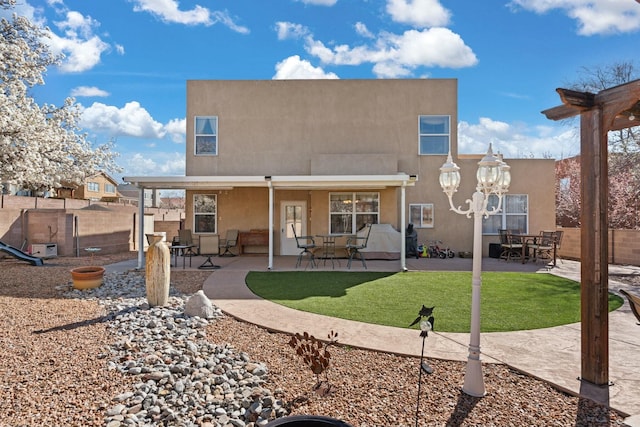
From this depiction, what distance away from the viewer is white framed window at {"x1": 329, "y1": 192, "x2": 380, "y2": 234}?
13.7 metres

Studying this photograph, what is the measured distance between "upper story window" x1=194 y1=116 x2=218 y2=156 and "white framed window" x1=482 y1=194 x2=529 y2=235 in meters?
10.9

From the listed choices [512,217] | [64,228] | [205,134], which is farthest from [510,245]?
[64,228]

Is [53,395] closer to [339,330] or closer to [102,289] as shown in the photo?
[339,330]

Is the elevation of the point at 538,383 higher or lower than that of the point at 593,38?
lower

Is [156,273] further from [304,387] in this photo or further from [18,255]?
[18,255]

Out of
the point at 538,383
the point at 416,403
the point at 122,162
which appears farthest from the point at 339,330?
the point at 122,162

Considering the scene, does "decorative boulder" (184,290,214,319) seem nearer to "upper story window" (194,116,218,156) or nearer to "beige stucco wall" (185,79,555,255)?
"beige stucco wall" (185,79,555,255)

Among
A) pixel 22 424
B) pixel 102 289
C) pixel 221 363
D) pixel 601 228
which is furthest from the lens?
pixel 102 289

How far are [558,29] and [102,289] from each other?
48.2 feet

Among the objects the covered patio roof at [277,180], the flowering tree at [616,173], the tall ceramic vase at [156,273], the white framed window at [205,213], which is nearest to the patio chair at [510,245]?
the flowering tree at [616,173]

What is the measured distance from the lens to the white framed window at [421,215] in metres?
14.0

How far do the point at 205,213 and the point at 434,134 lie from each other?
942 cm

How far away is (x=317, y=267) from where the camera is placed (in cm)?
1104

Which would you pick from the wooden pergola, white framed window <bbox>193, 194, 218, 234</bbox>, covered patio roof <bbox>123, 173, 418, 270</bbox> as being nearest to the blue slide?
covered patio roof <bbox>123, 173, 418, 270</bbox>
